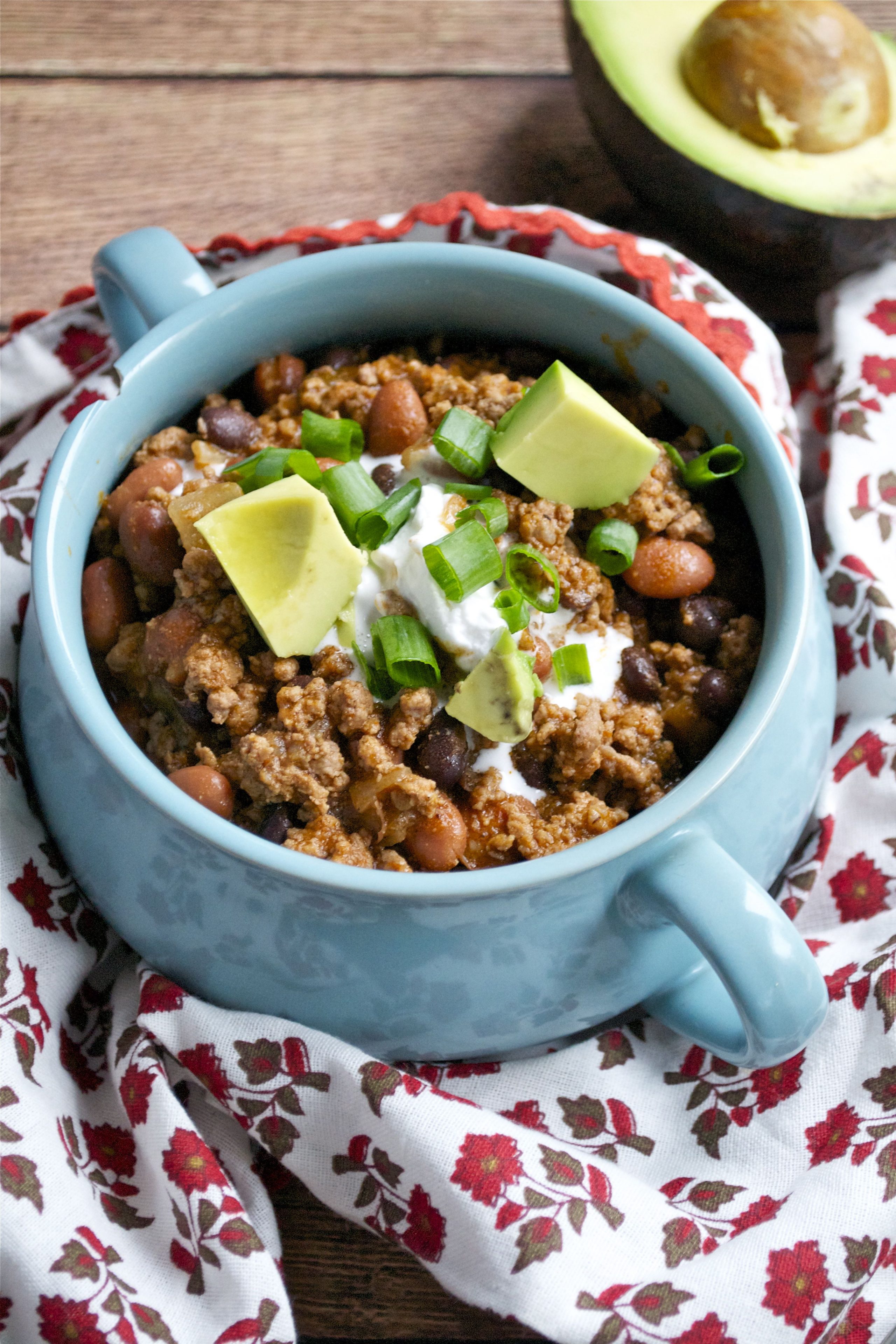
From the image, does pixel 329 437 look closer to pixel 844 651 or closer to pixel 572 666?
pixel 572 666

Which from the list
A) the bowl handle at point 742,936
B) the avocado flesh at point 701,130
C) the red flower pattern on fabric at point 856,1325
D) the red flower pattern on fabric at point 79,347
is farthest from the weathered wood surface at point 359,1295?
the avocado flesh at point 701,130

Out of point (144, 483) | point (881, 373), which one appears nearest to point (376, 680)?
point (144, 483)

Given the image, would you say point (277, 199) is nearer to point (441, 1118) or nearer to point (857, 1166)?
point (441, 1118)

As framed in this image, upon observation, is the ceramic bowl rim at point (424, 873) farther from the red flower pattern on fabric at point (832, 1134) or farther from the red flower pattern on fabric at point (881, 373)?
the red flower pattern on fabric at point (881, 373)

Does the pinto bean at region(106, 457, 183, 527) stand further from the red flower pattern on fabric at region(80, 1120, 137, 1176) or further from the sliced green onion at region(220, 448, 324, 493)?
the red flower pattern on fabric at region(80, 1120, 137, 1176)

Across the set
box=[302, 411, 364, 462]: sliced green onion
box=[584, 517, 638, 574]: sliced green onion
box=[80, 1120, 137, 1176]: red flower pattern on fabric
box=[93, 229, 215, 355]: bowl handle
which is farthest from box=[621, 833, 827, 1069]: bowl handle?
box=[93, 229, 215, 355]: bowl handle
